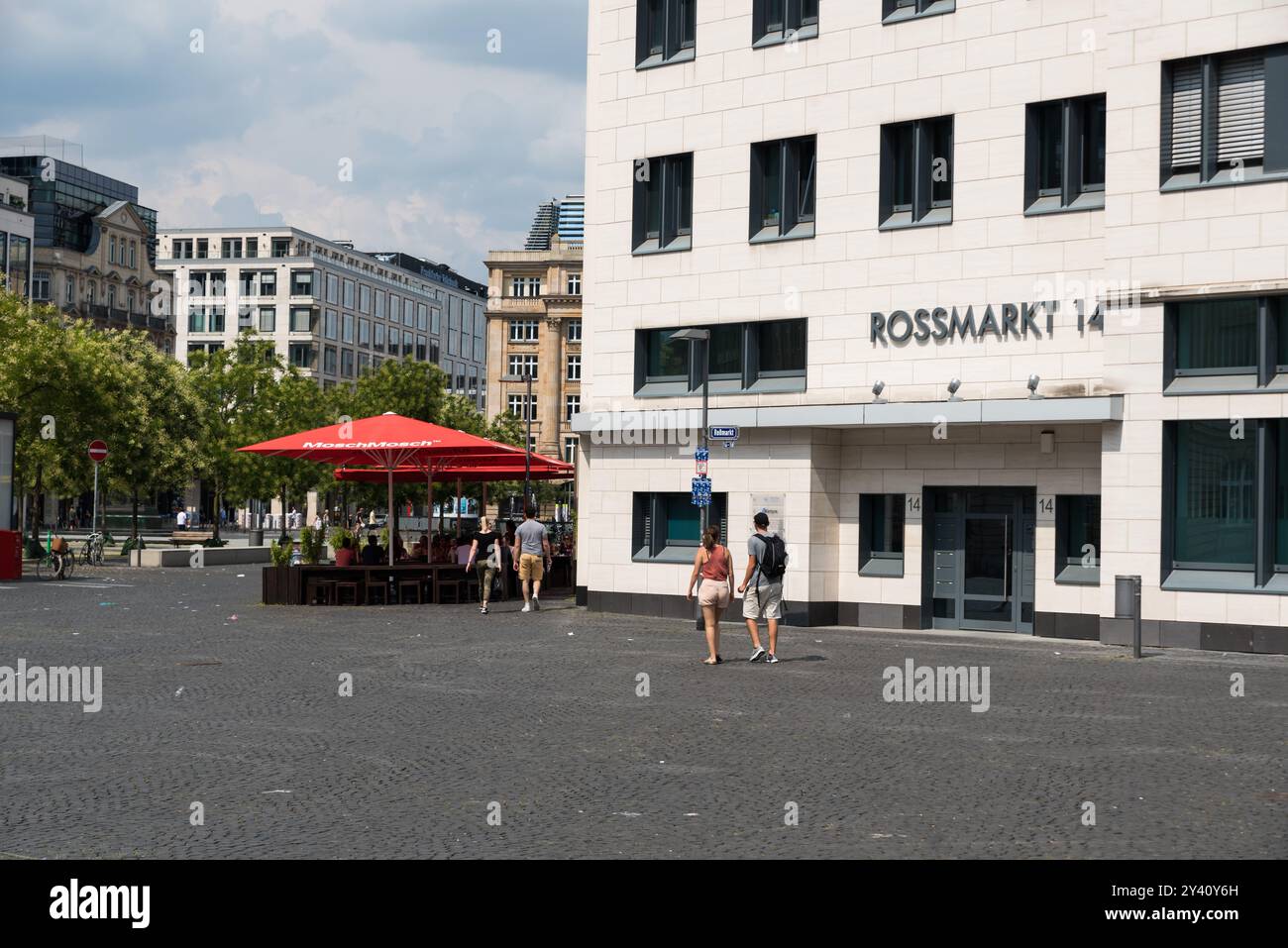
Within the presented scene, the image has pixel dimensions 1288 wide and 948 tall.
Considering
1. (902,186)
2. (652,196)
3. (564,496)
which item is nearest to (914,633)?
(902,186)

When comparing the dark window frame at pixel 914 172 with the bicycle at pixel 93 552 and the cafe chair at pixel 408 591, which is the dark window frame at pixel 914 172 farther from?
the bicycle at pixel 93 552

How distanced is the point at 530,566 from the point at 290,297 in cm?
11201

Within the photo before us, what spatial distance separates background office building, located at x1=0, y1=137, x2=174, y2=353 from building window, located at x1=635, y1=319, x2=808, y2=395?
7561 cm

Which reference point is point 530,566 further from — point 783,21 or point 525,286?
point 525,286

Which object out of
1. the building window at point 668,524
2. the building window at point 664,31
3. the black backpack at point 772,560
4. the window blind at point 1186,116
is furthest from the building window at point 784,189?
the black backpack at point 772,560

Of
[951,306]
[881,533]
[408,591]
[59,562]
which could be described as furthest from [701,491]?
[59,562]

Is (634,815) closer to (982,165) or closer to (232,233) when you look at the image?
(982,165)

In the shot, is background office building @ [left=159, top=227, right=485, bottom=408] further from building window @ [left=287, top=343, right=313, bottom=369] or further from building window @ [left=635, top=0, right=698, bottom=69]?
building window @ [left=635, top=0, right=698, bottom=69]

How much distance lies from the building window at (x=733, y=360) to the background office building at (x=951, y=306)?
0.19 feet

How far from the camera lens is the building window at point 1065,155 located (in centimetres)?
2406

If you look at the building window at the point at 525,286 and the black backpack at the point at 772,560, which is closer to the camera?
the black backpack at the point at 772,560

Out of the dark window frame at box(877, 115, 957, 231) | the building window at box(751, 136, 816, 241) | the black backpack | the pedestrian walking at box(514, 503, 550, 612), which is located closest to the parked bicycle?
the pedestrian walking at box(514, 503, 550, 612)

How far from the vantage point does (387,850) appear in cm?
819

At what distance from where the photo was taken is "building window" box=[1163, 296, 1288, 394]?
21.8m
